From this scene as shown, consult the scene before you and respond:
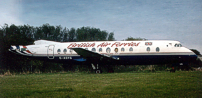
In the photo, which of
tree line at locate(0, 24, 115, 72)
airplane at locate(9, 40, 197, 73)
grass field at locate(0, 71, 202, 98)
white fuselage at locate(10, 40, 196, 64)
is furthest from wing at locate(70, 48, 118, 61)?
tree line at locate(0, 24, 115, 72)

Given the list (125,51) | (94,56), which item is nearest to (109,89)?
(94,56)

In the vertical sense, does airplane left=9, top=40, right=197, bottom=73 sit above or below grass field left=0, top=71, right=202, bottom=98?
above

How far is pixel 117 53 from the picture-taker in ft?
59.3

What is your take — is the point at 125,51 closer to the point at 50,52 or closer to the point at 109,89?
the point at 50,52

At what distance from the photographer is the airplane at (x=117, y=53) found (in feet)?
55.3

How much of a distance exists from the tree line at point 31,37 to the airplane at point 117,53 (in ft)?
16.1

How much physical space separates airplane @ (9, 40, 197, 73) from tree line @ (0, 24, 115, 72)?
193 inches

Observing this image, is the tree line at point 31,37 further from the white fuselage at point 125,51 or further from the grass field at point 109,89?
the grass field at point 109,89

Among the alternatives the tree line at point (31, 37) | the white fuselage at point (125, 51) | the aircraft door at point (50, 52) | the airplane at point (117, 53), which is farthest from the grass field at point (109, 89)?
the tree line at point (31, 37)

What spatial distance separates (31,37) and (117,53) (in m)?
20.3

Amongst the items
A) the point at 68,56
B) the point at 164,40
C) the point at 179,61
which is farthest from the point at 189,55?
the point at 68,56

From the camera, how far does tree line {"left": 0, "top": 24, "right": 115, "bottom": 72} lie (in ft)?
82.2

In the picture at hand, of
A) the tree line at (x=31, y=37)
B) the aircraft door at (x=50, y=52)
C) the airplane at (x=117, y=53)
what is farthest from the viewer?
the tree line at (x=31, y=37)

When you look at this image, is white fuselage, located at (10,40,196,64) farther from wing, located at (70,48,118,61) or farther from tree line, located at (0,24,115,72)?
tree line, located at (0,24,115,72)
